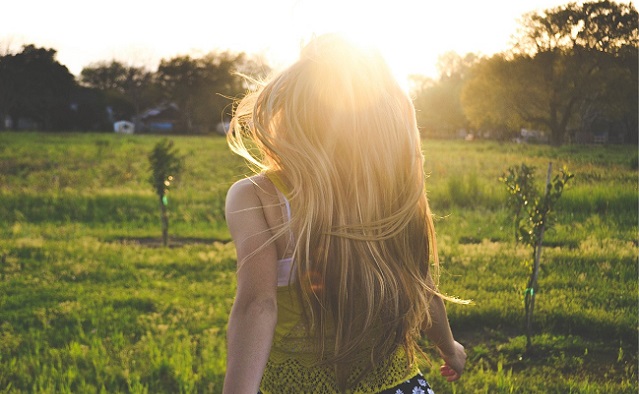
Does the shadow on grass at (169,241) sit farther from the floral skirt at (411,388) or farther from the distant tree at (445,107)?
→ the distant tree at (445,107)

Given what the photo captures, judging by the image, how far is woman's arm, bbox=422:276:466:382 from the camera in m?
2.12

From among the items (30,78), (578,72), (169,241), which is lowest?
(169,241)

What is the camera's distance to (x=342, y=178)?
1792 millimetres

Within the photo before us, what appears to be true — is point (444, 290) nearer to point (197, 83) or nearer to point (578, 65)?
point (578, 65)

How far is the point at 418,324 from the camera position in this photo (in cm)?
203

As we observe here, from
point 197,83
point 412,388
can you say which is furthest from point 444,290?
point 197,83

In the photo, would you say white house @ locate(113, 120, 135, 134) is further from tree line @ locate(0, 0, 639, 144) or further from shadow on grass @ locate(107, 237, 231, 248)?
shadow on grass @ locate(107, 237, 231, 248)

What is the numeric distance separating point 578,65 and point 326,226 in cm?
754

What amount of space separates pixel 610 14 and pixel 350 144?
6696mm

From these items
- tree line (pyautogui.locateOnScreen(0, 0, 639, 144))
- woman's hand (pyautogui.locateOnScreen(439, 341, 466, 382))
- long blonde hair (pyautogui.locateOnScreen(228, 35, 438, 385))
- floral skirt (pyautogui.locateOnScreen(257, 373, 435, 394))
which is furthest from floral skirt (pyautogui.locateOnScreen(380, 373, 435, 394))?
tree line (pyautogui.locateOnScreen(0, 0, 639, 144))

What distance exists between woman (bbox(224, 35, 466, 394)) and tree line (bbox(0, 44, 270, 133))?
18909 millimetres

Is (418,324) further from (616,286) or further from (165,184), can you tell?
(165,184)

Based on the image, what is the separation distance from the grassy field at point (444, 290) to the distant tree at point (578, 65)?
0.73 m

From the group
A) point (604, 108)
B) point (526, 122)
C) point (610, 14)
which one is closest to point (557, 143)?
point (604, 108)
